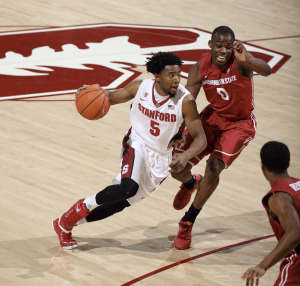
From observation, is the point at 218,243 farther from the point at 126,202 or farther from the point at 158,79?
the point at 158,79

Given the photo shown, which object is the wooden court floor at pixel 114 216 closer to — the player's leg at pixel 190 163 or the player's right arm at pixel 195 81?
the player's leg at pixel 190 163

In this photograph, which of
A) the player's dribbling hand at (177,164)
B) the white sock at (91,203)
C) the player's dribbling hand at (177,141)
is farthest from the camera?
the player's dribbling hand at (177,141)

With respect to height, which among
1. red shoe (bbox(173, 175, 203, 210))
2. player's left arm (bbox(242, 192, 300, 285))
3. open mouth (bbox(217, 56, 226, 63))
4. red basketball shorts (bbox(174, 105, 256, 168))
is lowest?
red shoe (bbox(173, 175, 203, 210))

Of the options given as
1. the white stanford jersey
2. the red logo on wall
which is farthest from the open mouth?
the red logo on wall

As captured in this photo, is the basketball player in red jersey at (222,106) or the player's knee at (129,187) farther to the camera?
the basketball player in red jersey at (222,106)

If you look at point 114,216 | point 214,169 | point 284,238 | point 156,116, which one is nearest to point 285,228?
point 284,238

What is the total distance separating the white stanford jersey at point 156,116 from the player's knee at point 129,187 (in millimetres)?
376

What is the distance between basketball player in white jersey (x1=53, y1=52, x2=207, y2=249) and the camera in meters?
6.29

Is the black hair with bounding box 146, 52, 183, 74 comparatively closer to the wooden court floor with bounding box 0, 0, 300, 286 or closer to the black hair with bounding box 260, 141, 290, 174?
the wooden court floor with bounding box 0, 0, 300, 286

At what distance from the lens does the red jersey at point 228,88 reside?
22.5ft

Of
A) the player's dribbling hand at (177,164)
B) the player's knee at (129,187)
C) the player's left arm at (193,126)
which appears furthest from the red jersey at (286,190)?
the player's knee at (129,187)

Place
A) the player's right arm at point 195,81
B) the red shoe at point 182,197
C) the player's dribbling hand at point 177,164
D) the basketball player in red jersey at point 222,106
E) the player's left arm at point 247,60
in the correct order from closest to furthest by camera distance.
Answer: the player's dribbling hand at point 177,164 < the player's left arm at point 247,60 < the basketball player in red jersey at point 222,106 < the player's right arm at point 195,81 < the red shoe at point 182,197

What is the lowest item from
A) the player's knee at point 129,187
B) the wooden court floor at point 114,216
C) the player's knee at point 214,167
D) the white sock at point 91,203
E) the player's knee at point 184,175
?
the wooden court floor at point 114,216

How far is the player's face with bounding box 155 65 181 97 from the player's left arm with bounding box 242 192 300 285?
7.17 feet
